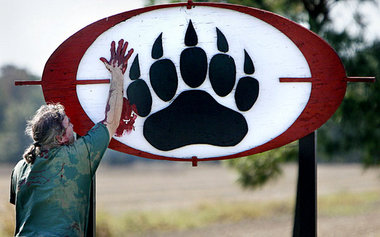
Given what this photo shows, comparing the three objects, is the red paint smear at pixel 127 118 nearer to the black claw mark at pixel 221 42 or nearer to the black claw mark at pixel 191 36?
the black claw mark at pixel 191 36

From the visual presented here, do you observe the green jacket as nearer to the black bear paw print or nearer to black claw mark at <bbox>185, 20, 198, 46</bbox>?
the black bear paw print

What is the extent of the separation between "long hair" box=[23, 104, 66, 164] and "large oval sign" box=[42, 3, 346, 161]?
2.44 ft

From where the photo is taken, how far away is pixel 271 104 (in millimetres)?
3133

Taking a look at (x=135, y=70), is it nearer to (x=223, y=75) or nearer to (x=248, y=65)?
(x=223, y=75)

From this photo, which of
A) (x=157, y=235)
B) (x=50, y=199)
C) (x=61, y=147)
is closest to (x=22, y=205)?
(x=50, y=199)

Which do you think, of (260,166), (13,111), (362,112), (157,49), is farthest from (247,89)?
(13,111)

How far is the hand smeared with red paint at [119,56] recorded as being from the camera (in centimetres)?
309

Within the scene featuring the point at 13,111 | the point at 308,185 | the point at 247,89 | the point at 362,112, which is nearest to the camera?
the point at 247,89

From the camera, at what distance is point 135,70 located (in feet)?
10.2

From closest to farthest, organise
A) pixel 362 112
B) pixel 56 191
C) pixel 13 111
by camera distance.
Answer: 1. pixel 56 191
2. pixel 362 112
3. pixel 13 111

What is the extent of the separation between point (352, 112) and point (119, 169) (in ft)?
124

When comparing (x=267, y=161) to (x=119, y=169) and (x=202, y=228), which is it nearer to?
(x=202, y=228)

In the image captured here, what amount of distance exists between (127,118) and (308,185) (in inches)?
52.6

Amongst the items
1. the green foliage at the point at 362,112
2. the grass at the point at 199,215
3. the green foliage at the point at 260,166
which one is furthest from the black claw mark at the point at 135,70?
the grass at the point at 199,215
